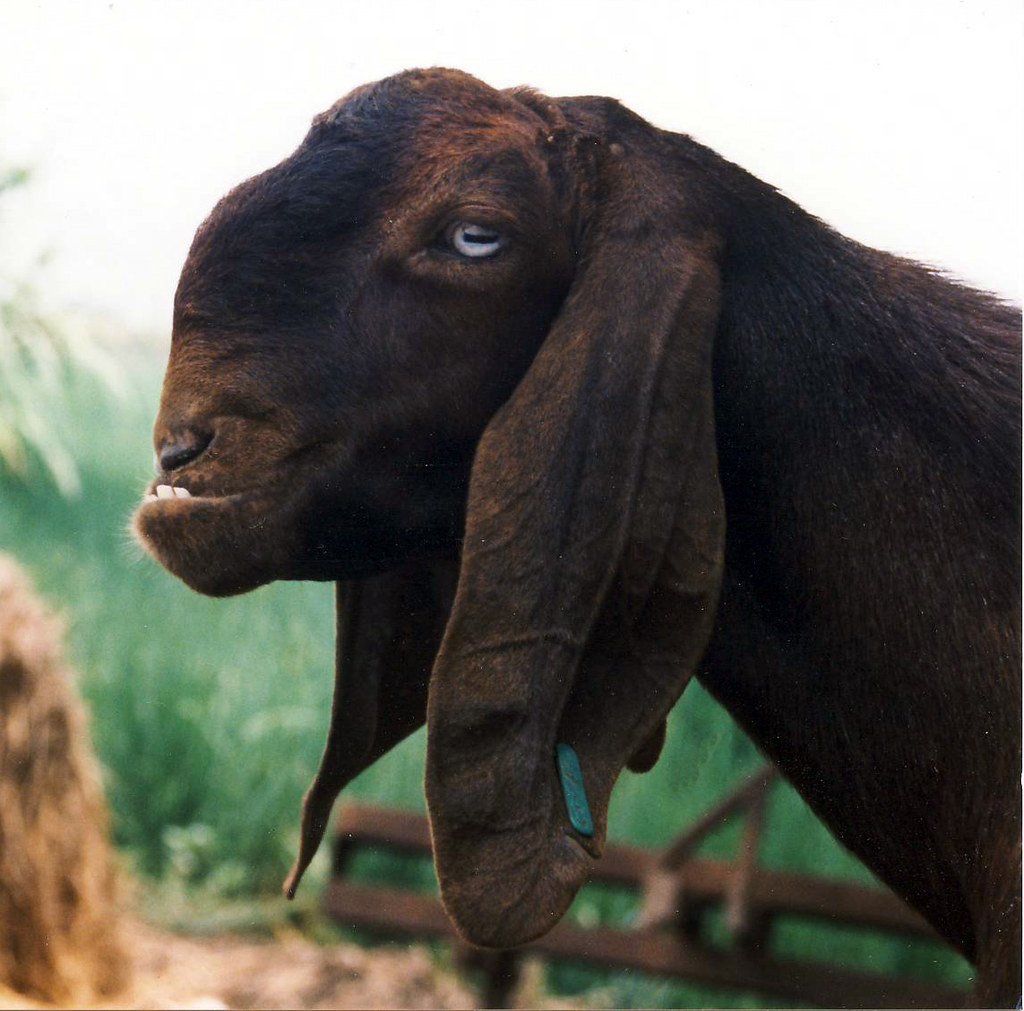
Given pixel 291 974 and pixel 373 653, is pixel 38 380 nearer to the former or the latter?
pixel 373 653

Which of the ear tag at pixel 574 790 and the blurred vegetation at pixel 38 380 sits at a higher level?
the blurred vegetation at pixel 38 380

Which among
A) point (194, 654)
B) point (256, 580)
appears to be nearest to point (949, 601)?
point (256, 580)

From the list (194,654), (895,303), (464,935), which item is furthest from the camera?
(194,654)

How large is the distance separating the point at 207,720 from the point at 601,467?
164 centimetres

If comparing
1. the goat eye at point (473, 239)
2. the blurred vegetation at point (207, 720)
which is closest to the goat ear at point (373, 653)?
the goat eye at point (473, 239)

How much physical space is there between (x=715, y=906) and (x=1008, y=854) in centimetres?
168

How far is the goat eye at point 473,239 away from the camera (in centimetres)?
152

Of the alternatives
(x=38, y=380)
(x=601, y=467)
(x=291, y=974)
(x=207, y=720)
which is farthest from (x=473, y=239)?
(x=291, y=974)

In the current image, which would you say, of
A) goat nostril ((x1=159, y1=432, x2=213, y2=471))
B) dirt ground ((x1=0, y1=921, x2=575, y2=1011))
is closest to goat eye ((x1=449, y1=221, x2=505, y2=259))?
goat nostril ((x1=159, y1=432, x2=213, y2=471))

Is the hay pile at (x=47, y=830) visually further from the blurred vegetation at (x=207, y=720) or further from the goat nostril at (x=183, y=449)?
the goat nostril at (x=183, y=449)

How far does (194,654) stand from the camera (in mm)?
2748

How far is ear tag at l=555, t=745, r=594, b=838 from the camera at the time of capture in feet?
4.82

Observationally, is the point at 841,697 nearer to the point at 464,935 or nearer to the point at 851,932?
the point at 464,935

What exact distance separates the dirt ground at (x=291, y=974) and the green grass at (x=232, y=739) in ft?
0.49
